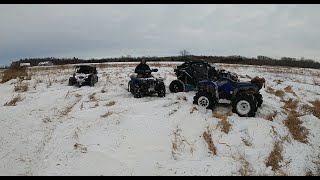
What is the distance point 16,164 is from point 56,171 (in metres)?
1.16

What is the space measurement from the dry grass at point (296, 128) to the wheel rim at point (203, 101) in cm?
253

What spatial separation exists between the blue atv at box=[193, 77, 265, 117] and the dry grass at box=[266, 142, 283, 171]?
2.40 m

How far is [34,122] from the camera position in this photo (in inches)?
445

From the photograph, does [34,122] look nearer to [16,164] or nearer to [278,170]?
[16,164]

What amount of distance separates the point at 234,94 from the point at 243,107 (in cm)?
83

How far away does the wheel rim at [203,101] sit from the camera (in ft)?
42.0

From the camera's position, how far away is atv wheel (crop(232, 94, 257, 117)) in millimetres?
12078

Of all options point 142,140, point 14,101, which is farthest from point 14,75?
point 142,140

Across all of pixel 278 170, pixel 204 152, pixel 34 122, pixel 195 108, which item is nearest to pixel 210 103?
pixel 195 108

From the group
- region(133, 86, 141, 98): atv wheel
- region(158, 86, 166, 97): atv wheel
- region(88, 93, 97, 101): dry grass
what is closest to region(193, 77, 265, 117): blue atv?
region(158, 86, 166, 97): atv wheel

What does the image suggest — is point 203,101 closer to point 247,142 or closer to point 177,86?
point 247,142

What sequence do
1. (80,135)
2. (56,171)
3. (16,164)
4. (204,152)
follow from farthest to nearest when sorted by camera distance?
1. (80,135)
2. (204,152)
3. (16,164)
4. (56,171)

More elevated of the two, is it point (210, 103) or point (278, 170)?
point (210, 103)

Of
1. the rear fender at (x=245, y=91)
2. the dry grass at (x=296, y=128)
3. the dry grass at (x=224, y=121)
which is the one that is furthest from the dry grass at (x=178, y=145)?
the rear fender at (x=245, y=91)
